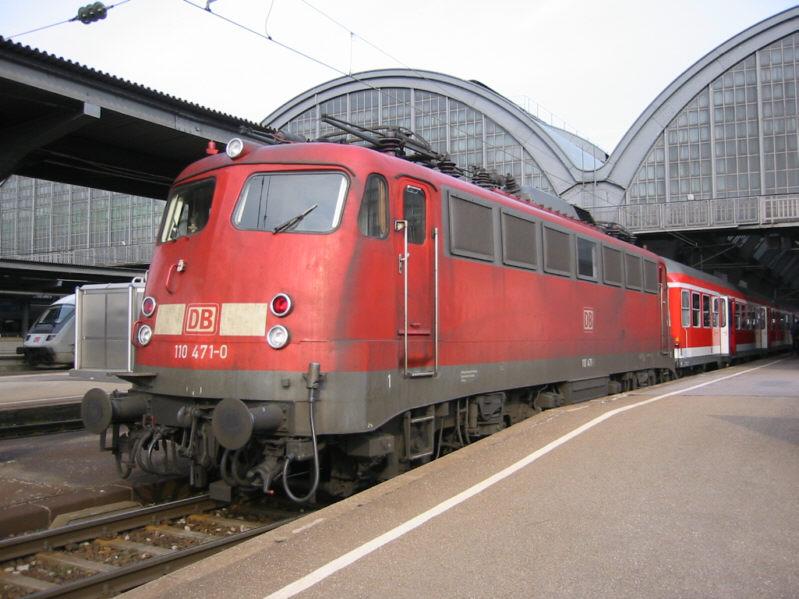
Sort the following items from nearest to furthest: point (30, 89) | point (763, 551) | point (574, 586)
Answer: point (574, 586)
point (763, 551)
point (30, 89)

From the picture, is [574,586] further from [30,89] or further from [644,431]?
[30,89]

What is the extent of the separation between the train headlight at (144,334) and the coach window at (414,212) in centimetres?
275

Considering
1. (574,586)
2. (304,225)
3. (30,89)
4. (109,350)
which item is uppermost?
(30,89)

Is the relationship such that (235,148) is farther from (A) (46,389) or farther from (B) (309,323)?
(A) (46,389)

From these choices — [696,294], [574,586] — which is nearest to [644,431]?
[574,586]

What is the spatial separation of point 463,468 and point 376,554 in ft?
7.94

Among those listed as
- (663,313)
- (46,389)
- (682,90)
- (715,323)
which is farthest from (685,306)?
(682,90)

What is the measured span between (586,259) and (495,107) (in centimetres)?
3882

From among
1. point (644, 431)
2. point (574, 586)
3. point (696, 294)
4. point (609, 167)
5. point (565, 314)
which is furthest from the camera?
point (609, 167)

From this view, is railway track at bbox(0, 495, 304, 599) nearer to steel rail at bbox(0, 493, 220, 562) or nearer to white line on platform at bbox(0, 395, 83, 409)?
steel rail at bbox(0, 493, 220, 562)

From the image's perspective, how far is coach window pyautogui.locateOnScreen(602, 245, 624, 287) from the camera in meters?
12.2

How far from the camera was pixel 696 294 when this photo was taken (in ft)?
71.3

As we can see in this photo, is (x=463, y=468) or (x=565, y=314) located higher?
(x=565, y=314)

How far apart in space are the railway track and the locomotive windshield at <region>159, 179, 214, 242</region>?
2.74 m
